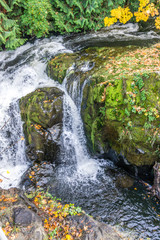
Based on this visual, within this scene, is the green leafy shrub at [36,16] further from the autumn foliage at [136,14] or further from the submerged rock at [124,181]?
the submerged rock at [124,181]

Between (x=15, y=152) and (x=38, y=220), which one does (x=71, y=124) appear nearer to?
(x=15, y=152)

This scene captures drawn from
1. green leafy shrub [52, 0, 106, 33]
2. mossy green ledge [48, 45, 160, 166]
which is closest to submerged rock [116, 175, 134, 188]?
mossy green ledge [48, 45, 160, 166]

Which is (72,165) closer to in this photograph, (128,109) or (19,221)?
(128,109)

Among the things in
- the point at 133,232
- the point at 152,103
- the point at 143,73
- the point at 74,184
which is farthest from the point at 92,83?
the point at 133,232

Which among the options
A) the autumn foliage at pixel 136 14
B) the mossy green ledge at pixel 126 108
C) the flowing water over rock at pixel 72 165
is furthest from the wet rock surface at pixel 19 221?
the autumn foliage at pixel 136 14

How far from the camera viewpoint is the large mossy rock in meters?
7.04

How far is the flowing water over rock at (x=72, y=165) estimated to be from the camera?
5.36 m

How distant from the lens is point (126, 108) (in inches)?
229

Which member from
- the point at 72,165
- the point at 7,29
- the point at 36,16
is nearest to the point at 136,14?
the point at 36,16

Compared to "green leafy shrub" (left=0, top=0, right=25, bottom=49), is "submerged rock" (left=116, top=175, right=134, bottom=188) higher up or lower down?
lower down

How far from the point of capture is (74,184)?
643 cm

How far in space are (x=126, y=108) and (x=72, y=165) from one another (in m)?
3.19

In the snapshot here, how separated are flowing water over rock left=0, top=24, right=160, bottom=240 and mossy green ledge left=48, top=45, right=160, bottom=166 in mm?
690

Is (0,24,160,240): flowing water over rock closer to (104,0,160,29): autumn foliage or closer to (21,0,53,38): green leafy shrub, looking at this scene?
(21,0,53,38): green leafy shrub
